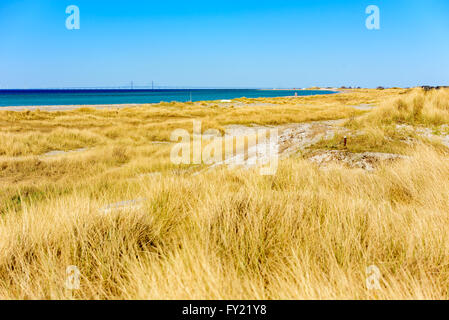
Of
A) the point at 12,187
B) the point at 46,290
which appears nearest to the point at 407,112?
the point at 46,290

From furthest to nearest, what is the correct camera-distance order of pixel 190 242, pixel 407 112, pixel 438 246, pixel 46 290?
pixel 407 112
pixel 190 242
pixel 438 246
pixel 46 290

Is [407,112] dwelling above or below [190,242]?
above

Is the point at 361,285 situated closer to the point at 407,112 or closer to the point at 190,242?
the point at 190,242

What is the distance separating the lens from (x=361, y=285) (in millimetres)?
1762

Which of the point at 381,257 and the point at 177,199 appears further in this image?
the point at 177,199

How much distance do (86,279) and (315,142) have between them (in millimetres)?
6882

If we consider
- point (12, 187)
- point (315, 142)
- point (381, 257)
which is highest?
point (315, 142)

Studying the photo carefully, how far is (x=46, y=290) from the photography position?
1.90 meters

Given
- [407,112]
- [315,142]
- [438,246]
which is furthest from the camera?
[407,112]
